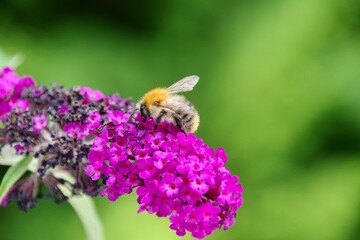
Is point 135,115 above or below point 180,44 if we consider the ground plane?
below

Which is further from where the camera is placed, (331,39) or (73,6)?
(73,6)

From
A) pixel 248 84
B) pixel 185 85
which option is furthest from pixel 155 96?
pixel 248 84

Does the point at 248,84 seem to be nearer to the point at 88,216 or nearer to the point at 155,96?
the point at 88,216

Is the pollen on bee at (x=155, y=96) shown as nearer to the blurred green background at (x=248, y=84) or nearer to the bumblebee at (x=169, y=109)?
the bumblebee at (x=169, y=109)

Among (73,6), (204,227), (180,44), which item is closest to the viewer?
(204,227)

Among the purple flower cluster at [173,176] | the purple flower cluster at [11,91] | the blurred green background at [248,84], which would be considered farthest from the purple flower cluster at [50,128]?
the blurred green background at [248,84]

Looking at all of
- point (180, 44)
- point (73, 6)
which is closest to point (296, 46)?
point (180, 44)

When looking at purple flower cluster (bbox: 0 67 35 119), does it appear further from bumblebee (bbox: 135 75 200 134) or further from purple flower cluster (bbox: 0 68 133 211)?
bumblebee (bbox: 135 75 200 134)

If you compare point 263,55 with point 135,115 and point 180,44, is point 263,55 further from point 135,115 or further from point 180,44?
point 135,115
